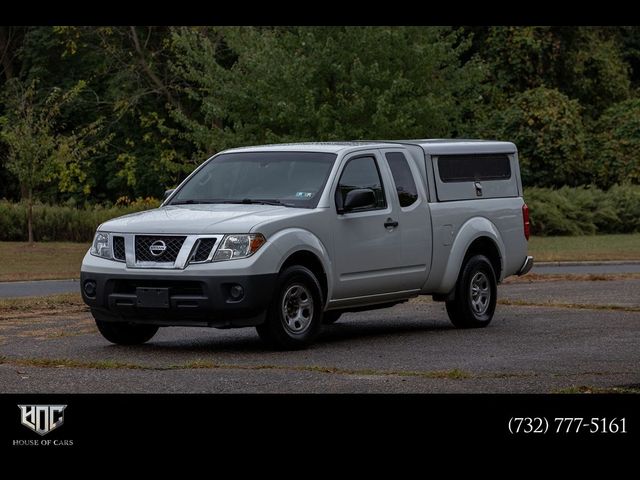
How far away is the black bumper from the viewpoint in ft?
41.2

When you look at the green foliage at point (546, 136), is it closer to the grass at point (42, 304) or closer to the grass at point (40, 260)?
the grass at point (40, 260)

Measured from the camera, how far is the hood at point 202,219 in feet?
41.9

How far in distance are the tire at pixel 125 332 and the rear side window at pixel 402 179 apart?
287 cm

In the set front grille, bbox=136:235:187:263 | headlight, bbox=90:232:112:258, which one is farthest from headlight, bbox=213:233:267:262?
headlight, bbox=90:232:112:258

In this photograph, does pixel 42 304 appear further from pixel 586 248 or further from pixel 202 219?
pixel 586 248

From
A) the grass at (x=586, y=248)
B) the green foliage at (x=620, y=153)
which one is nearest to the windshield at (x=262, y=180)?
the grass at (x=586, y=248)

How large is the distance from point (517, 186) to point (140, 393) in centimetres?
759

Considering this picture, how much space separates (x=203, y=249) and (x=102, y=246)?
1.17m

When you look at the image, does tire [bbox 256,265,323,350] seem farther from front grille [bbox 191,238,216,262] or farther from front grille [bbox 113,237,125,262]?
front grille [bbox 113,237,125,262]

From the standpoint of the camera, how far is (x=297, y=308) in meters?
13.1

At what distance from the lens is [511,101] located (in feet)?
162

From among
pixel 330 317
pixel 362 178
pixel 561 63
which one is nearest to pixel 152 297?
pixel 362 178
